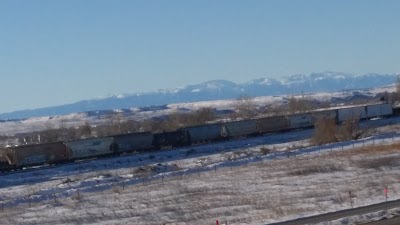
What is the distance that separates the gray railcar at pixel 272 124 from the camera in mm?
93188

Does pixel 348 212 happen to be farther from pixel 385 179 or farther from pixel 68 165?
pixel 68 165

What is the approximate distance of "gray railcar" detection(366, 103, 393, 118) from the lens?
345ft

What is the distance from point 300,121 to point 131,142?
27363 mm

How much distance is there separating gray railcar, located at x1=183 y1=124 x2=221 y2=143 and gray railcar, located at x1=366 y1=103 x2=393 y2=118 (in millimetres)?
27487

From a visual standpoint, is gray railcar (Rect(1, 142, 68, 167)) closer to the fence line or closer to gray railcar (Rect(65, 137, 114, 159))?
gray railcar (Rect(65, 137, 114, 159))

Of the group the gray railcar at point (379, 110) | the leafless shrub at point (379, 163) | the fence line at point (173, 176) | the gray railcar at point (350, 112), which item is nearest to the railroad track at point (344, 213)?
the fence line at point (173, 176)

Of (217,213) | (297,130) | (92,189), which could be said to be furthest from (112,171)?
(297,130)

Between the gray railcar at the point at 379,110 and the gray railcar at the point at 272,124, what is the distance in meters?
15.9

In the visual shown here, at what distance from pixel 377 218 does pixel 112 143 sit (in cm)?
5411

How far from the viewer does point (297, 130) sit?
9612 centimetres

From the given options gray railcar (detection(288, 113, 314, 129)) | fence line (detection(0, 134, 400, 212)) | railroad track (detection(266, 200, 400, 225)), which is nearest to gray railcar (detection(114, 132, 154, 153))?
fence line (detection(0, 134, 400, 212))

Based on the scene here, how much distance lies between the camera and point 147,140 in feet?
268

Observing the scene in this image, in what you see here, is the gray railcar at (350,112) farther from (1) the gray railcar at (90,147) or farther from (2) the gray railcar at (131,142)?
(1) the gray railcar at (90,147)

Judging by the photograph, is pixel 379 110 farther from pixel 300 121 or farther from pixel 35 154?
pixel 35 154
